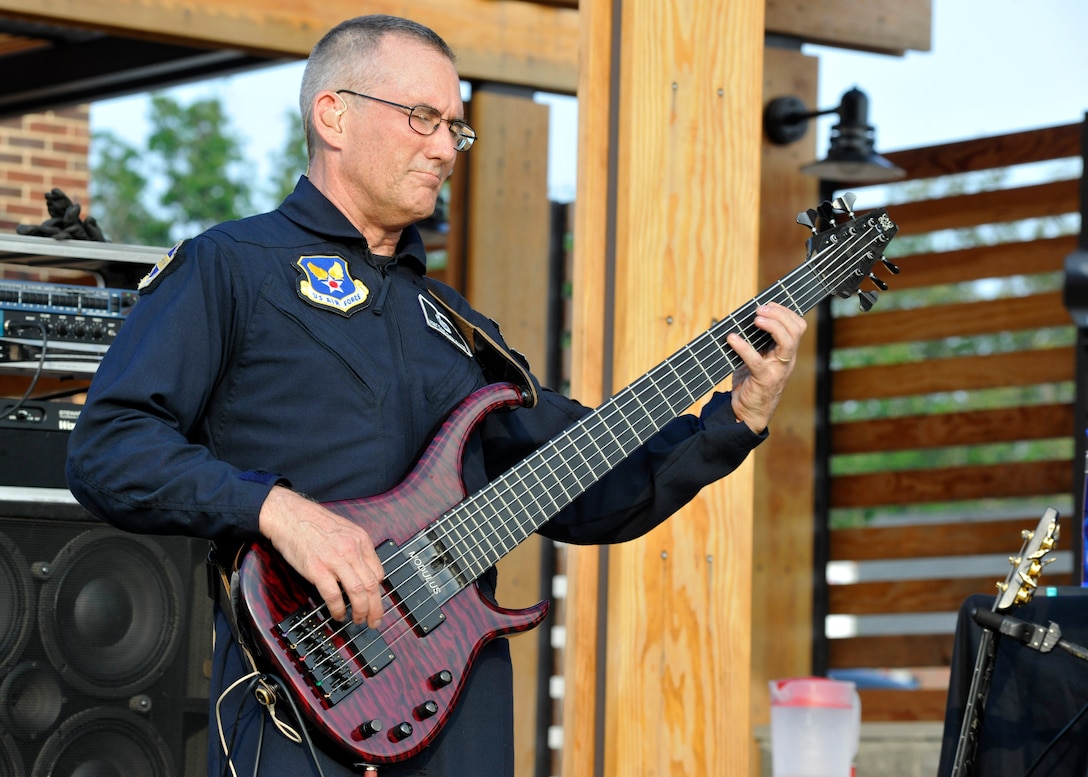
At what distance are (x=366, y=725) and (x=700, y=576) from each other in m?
1.36

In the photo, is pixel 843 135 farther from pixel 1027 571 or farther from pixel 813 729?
pixel 1027 571

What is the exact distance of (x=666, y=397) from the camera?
2631 mm

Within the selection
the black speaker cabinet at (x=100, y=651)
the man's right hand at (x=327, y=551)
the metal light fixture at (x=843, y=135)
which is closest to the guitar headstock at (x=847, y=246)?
the man's right hand at (x=327, y=551)

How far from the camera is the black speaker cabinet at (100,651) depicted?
10.2ft

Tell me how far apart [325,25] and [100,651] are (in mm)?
3195

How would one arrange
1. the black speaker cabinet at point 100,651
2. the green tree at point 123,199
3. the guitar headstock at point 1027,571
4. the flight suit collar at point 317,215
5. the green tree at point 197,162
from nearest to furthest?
the flight suit collar at point 317,215 < the guitar headstock at point 1027,571 < the black speaker cabinet at point 100,651 < the green tree at point 123,199 < the green tree at point 197,162

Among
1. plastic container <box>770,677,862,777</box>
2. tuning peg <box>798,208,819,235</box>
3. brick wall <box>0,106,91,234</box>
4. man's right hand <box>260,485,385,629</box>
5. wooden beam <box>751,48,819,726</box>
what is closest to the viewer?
man's right hand <box>260,485,385,629</box>

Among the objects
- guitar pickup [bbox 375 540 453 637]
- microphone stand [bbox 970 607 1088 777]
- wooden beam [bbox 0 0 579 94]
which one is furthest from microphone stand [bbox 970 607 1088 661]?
wooden beam [bbox 0 0 579 94]

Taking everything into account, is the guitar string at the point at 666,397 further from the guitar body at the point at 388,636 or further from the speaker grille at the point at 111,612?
the speaker grille at the point at 111,612

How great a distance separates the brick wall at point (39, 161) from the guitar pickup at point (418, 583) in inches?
320

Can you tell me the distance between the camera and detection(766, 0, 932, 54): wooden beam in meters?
6.06

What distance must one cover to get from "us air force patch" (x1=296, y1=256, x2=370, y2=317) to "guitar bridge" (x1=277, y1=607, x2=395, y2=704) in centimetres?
52

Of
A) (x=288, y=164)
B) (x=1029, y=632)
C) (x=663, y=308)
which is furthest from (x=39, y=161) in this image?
(x=288, y=164)

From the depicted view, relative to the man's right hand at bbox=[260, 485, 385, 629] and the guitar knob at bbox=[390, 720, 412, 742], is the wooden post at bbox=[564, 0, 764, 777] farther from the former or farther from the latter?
the man's right hand at bbox=[260, 485, 385, 629]
